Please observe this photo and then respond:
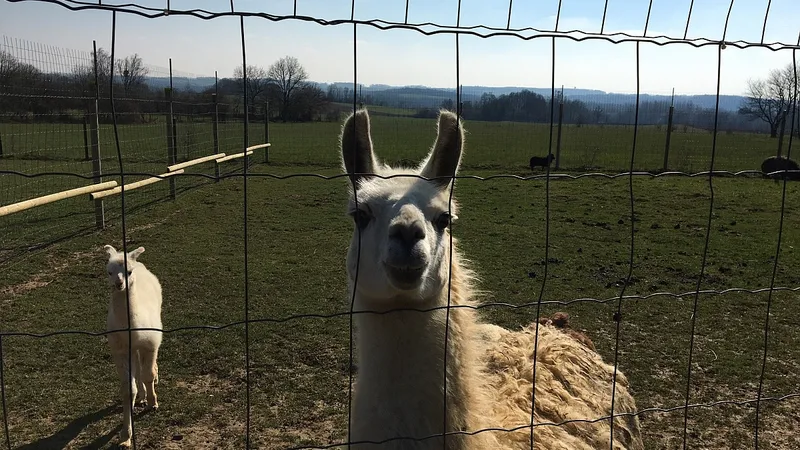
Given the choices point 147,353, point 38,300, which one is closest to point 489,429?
point 147,353

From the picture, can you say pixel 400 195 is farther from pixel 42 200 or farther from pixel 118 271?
pixel 42 200

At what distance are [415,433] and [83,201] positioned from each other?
13246 mm

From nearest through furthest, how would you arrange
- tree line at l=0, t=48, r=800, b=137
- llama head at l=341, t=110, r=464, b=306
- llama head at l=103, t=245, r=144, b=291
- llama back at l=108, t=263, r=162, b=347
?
llama head at l=341, t=110, r=464, b=306 < llama back at l=108, t=263, r=162, b=347 < llama head at l=103, t=245, r=144, b=291 < tree line at l=0, t=48, r=800, b=137

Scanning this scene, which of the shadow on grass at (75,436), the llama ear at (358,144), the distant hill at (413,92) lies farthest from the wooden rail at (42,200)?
the llama ear at (358,144)

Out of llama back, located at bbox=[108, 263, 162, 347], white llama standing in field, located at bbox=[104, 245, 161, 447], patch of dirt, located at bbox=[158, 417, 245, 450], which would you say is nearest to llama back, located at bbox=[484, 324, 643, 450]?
patch of dirt, located at bbox=[158, 417, 245, 450]

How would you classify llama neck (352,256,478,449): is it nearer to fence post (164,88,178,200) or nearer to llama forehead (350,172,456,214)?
llama forehead (350,172,456,214)

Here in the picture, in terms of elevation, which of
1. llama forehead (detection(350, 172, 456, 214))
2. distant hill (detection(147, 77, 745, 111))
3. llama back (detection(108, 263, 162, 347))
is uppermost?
distant hill (detection(147, 77, 745, 111))

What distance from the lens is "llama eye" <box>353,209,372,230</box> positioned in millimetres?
2350

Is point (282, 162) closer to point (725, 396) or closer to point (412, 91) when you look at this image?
point (412, 91)

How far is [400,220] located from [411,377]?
2.09 ft

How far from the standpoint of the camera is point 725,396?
464cm

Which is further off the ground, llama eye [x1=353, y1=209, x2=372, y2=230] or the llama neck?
llama eye [x1=353, y1=209, x2=372, y2=230]

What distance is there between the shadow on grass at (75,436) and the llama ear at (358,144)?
3013 mm

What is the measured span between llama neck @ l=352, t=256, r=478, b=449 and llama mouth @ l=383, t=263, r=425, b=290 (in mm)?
235
